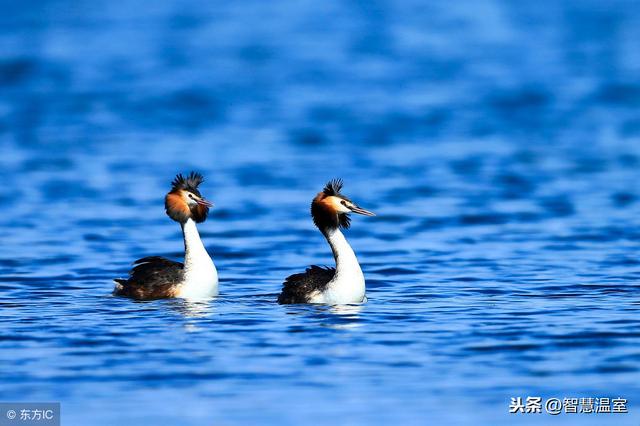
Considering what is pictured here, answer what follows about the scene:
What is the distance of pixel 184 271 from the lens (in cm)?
1720

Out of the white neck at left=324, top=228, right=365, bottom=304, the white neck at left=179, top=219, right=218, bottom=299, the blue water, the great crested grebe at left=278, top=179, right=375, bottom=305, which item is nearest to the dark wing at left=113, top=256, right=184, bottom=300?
the white neck at left=179, top=219, right=218, bottom=299

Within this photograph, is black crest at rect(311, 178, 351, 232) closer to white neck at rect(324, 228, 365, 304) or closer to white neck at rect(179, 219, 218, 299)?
white neck at rect(324, 228, 365, 304)

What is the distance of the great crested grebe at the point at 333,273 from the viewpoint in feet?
53.2

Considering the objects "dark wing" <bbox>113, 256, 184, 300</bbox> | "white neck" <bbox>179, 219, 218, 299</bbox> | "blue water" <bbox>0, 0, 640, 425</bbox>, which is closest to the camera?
"blue water" <bbox>0, 0, 640, 425</bbox>

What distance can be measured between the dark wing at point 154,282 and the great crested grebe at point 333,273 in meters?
1.32

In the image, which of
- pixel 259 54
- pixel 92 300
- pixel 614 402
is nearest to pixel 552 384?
pixel 614 402

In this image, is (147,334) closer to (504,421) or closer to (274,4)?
(504,421)
